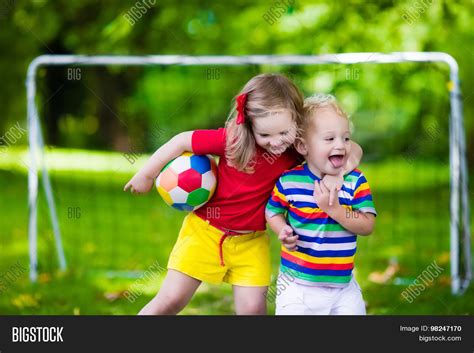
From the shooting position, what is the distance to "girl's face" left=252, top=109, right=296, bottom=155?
3.30m

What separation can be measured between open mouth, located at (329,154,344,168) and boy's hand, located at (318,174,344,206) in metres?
0.06

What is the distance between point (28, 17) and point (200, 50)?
2.36 m

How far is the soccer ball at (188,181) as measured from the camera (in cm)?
348

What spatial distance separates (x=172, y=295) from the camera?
362cm

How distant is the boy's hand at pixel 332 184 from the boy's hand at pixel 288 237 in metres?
0.22

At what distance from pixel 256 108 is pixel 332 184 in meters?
0.51

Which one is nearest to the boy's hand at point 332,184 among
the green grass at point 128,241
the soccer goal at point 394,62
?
the green grass at point 128,241

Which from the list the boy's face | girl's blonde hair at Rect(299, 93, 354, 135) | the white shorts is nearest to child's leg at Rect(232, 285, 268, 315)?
the white shorts

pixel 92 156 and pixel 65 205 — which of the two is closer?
pixel 65 205

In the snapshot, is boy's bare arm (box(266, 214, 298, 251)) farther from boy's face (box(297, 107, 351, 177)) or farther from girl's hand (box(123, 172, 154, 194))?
girl's hand (box(123, 172, 154, 194))
